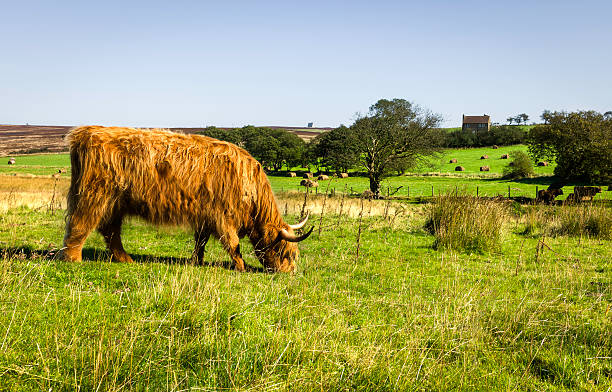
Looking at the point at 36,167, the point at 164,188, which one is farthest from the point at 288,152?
the point at 164,188

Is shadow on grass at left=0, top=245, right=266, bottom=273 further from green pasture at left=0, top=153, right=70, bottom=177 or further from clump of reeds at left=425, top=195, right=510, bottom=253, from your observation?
green pasture at left=0, top=153, right=70, bottom=177

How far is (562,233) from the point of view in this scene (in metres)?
13.1

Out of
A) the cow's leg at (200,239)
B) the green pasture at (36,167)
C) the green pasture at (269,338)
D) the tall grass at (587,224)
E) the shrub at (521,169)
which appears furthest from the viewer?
the shrub at (521,169)

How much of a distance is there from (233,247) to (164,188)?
4.80 feet

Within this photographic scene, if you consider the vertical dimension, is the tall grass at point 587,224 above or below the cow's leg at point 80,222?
below

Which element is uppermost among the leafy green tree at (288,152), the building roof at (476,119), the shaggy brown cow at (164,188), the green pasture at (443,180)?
the building roof at (476,119)

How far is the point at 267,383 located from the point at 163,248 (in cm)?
705

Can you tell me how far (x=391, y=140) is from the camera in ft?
119

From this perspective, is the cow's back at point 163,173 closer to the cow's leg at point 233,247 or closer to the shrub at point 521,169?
the cow's leg at point 233,247

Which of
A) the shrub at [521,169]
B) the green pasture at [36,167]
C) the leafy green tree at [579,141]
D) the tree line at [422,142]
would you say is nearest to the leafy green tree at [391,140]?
the tree line at [422,142]

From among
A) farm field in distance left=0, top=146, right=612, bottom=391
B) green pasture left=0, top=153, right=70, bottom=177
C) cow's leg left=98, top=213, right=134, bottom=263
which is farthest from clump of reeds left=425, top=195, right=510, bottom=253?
green pasture left=0, top=153, right=70, bottom=177

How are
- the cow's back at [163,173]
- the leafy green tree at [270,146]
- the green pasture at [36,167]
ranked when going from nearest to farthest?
Result: 1. the cow's back at [163,173]
2. the green pasture at [36,167]
3. the leafy green tree at [270,146]

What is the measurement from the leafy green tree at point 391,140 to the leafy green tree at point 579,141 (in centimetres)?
899

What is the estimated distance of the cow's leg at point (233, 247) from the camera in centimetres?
659
